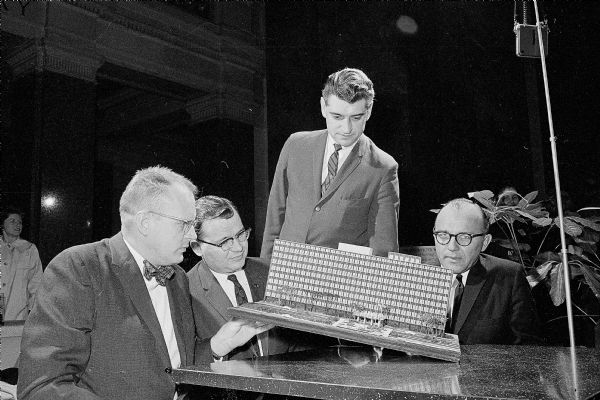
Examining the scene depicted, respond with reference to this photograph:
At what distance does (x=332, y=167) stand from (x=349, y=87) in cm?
52

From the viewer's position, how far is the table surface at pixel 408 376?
1.32 m

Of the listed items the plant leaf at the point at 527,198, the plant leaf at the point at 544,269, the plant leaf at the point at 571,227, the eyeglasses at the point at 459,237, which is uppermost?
the plant leaf at the point at 527,198

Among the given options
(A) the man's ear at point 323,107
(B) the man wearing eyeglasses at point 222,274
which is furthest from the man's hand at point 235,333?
(A) the man's ear at point 323,107

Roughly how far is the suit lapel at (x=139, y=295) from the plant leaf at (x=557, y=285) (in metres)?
2.29

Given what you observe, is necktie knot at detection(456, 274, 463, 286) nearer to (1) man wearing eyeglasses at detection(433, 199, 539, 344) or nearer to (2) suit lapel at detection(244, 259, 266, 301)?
(1) man wearing eyeglasses at detection(433, 199, 539, 344)

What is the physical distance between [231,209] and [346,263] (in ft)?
3.10

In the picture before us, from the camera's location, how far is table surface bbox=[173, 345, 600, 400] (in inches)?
52.1

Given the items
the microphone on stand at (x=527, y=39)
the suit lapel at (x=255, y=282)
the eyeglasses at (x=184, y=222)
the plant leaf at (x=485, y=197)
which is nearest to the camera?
the eyeglasses at (x=184, y=222)

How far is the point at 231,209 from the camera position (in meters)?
2.72

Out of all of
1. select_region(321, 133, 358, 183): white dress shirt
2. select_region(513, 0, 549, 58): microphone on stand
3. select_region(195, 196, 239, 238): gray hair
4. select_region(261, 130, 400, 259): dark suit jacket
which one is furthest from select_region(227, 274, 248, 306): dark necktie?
select_region(513, 0, 549, 58): microphone on stand

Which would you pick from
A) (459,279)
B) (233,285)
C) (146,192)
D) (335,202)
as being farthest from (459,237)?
(146,192)

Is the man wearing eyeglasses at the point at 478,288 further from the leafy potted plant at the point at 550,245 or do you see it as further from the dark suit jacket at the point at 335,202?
the leafy potted plant at the point at 550,245

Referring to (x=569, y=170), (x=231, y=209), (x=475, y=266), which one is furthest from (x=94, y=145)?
(x=569, y=170)

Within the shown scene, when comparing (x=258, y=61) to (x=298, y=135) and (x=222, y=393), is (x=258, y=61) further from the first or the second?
(x=222, y=393)
